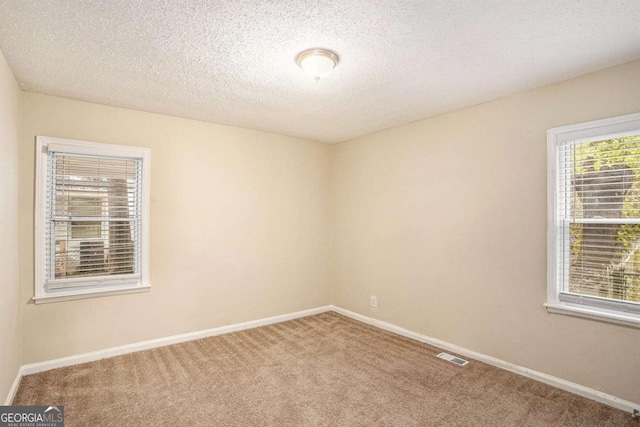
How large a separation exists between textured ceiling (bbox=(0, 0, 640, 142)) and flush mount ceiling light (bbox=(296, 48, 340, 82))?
66 mm

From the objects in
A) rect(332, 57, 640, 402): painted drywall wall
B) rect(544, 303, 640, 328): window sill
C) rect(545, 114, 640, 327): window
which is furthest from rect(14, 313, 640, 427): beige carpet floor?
rect(545, 114, 640, 327): window

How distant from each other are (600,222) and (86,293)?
431 cm

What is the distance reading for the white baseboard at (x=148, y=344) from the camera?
300cm

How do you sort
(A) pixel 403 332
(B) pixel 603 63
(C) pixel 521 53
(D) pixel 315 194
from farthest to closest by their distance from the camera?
(D) pixel 315 194 < (A) pixel 403 332 < (B) pixel 603 63 < (C) pixel 521 53

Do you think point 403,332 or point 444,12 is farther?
point 403,332

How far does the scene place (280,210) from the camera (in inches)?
178

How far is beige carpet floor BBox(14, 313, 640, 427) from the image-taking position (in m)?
2.31

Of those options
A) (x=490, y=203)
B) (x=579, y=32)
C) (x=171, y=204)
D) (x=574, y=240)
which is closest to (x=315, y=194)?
(x=171, y=204)

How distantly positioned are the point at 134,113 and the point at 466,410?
3869mm

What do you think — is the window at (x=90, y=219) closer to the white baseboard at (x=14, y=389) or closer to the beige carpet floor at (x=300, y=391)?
the white baseboard at (x=14, y=389)

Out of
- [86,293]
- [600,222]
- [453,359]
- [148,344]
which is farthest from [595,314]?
[86,293]

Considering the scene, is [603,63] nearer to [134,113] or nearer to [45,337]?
[134,113]

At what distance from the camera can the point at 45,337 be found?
3.03 meters

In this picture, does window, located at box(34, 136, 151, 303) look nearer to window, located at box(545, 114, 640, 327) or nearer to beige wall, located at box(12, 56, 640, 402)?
beige wall, located at box(12, 56, 640, 402)
